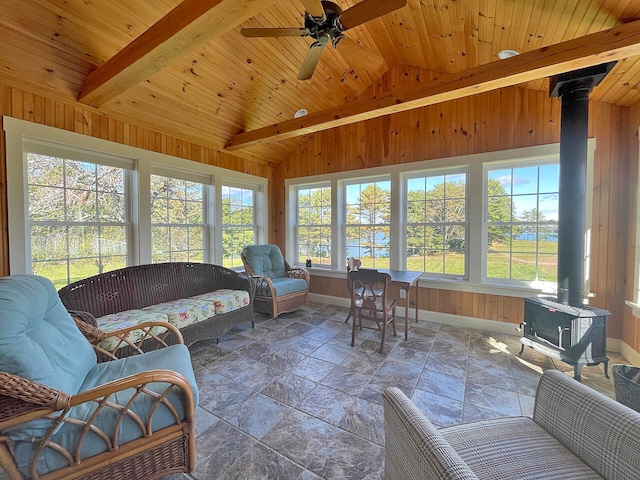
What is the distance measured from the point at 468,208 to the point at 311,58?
8.93 feet

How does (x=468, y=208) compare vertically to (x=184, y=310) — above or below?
above

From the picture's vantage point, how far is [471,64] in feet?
9.84

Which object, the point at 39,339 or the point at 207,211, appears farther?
the point at 207,211

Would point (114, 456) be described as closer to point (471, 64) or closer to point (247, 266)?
point (247, 266)

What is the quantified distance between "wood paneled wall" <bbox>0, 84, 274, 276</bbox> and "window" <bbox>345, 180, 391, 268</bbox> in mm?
2366

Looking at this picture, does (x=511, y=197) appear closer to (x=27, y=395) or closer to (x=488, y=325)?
(x=488, y=325)

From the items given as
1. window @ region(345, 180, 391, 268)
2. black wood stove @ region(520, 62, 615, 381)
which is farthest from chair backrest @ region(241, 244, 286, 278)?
black wood stove @ region(520, 62, 615, 381)

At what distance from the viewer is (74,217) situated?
267 centimetres

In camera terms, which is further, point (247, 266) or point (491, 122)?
point (247, 266)

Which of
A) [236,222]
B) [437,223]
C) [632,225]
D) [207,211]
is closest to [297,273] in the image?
[236,222]

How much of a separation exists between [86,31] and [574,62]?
152 inches

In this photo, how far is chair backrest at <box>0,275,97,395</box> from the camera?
105cm

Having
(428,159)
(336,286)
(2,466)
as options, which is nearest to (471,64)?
(428,159)

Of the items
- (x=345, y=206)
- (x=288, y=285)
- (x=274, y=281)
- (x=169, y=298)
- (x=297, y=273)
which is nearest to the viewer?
(x=169, y=298)
